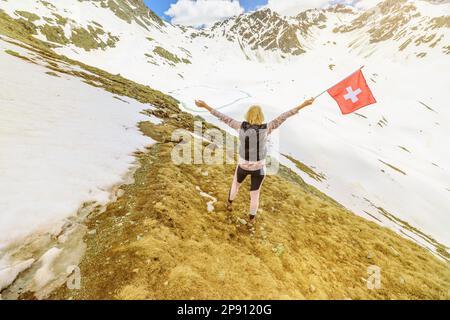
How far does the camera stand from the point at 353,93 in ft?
31.1

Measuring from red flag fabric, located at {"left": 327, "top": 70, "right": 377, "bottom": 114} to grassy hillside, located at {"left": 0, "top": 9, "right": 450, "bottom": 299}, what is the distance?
167 inches

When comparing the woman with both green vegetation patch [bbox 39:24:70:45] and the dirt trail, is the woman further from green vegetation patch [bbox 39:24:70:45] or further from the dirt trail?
green vegetation patch [bbox 39:24:70:45]

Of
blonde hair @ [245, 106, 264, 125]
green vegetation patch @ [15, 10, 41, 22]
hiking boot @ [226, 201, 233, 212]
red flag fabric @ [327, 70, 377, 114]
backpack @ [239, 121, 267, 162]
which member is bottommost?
hiking boot @ [226, 201, 233, 212]

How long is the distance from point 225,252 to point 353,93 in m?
7.72

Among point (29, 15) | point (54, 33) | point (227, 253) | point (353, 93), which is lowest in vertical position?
point (227, 253)

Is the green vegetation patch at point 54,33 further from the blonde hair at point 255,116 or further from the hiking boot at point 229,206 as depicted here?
the blonde hair at point 255,116

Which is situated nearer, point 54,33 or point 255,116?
point 255,116

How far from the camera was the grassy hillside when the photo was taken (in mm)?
4914

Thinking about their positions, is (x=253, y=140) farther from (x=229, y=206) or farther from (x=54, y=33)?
(x=54, y=33)

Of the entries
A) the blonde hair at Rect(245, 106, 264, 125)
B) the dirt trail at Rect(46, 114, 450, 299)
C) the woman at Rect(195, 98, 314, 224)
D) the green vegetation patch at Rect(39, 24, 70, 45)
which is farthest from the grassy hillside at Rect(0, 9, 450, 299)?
the green vegetation patch at Rect(39, 24, 70, 45)

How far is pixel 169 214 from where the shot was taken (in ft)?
22.6

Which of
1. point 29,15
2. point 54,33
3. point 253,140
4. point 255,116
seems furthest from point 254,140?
point 29,15

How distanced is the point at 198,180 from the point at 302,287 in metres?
5.75
